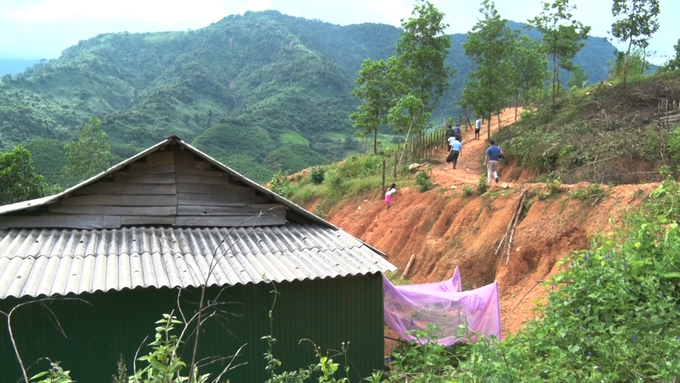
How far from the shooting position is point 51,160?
43.9 meters

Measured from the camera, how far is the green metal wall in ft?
17.4

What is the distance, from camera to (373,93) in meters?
24.6

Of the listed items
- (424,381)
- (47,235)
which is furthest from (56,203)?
(424,381)

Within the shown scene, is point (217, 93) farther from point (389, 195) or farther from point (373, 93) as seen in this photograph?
point (389, 195)

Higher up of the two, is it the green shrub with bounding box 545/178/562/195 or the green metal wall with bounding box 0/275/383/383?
the green shrub with bounding box 545/178/562/195

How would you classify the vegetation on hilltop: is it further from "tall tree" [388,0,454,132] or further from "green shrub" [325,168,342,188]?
"green shrub" [325,168,342,188]

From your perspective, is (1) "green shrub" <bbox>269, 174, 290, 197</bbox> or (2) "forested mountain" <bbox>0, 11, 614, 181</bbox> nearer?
(1) "green shrub" <bbox>269, 174, 290, 197</bbox>

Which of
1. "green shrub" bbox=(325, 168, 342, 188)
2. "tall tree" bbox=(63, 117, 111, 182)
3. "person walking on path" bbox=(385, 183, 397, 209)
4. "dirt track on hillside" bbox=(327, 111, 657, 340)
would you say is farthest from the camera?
"tall tree" bbox=(63, 117, 111, 182)

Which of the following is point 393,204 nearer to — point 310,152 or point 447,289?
point 447,289

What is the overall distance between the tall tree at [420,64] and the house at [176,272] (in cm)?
1496

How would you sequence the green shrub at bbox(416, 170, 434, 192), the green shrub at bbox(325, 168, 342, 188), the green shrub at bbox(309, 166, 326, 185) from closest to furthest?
the green shrub at bbox(416, 170, 434, 192) → the green shrub at bbox(325, 168, 342, 188) → the green shrub at bbox(309, 166, 326, 185)

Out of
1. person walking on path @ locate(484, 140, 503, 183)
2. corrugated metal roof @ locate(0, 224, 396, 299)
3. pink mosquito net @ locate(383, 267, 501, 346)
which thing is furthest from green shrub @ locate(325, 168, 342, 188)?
corrugated metal roof @ locate(0, 224, 396, 299)

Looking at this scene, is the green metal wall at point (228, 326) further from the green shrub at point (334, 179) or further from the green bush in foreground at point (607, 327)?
the green shrub at point (334, 179)

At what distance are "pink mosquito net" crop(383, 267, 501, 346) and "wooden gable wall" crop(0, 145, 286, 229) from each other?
217 centimetres
